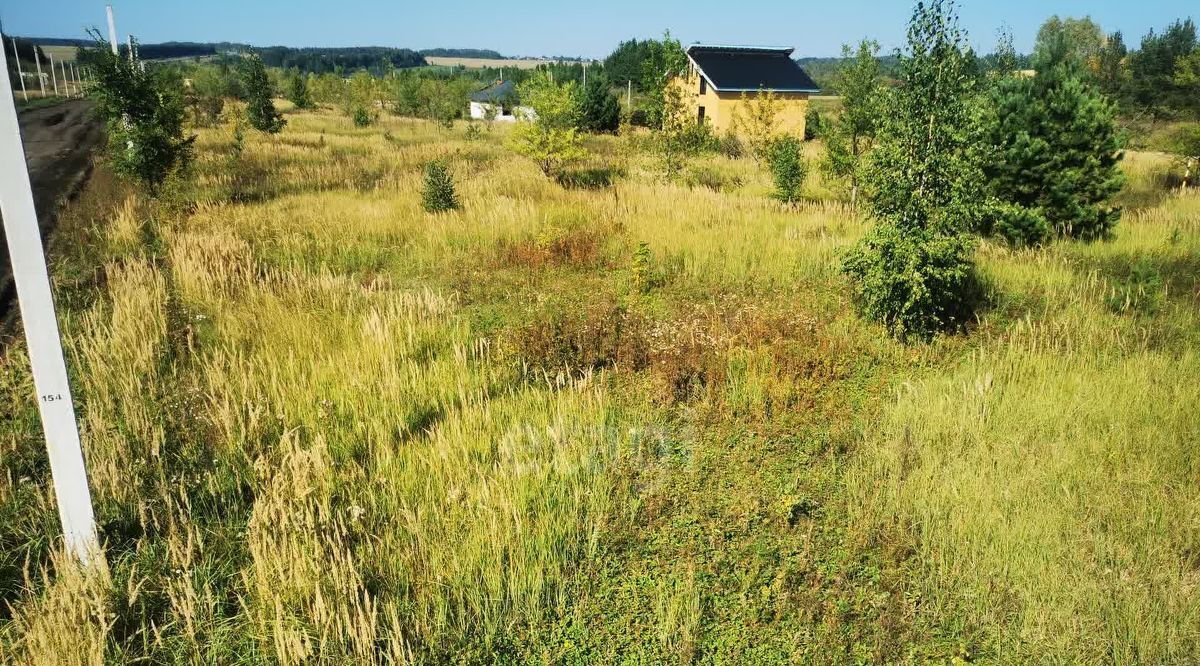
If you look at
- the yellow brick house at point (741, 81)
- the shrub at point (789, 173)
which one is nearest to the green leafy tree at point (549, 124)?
the shrub at point (789, 173)

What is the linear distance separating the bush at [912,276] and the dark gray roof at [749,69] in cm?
3822

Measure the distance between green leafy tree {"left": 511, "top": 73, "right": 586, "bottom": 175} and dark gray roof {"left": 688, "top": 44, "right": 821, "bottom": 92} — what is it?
26.6 metres

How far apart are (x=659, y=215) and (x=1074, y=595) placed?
970 cm

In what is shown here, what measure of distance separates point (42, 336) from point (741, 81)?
45.5 metres

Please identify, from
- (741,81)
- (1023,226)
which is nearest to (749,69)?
(741,81)

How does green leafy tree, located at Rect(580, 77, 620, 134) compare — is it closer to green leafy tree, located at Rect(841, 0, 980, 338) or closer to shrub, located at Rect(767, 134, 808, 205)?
shrub, located at Rect(767, 134, 808, 205)

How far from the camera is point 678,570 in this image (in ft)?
12.0

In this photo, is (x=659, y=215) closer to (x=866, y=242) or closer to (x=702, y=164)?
(x=866, y=242)

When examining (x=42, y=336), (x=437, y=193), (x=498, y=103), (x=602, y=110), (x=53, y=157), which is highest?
(x=498, y=103)

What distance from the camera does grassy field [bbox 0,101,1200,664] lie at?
3.14 m

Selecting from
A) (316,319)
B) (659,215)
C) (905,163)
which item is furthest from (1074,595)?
(659,215)

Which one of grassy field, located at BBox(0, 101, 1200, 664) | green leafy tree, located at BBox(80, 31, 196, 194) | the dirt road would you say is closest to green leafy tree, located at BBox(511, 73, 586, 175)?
green leafy tree, located at BBox(80, 31, 196, 194)

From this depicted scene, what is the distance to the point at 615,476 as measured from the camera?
14.8ft

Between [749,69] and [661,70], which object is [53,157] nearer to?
[661,70]
